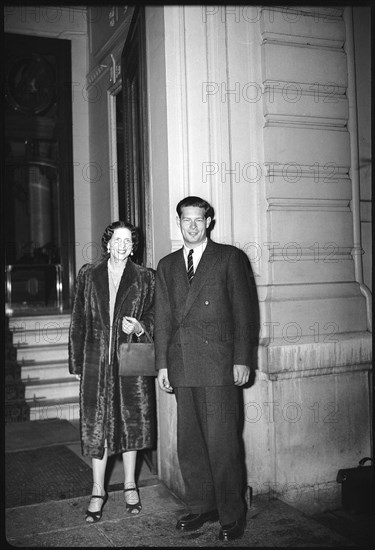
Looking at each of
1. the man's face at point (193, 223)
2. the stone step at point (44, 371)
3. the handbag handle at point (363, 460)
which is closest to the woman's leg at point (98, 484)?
the man's face at point (193, 223)

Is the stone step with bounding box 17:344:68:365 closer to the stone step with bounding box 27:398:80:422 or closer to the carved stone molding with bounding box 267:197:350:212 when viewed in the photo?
the stone step with bounding box 27:398:80:422

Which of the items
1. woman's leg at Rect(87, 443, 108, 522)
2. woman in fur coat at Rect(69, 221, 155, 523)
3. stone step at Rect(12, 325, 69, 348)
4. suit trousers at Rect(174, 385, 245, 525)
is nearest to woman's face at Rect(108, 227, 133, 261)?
woman in fur coat at Rect(69, 221, 155, 523)

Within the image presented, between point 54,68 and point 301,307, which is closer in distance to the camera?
point 301,307

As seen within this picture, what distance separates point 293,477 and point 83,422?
5.88 ft

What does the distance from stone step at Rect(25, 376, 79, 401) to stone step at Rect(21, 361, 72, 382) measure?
0.34 ft

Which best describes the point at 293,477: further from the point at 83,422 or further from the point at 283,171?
the point at 283,171

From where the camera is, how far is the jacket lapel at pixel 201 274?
352 cm

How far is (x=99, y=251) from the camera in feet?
30.3

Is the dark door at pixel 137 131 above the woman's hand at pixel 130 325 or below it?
above

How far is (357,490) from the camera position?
4.29m

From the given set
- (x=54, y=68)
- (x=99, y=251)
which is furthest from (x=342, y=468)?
(x=54, y=68)

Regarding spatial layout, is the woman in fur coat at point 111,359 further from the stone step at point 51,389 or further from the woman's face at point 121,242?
the stone step at point 51,389

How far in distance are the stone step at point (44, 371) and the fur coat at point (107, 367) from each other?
140 inches

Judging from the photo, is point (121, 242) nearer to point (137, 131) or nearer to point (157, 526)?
point (137, 131)
